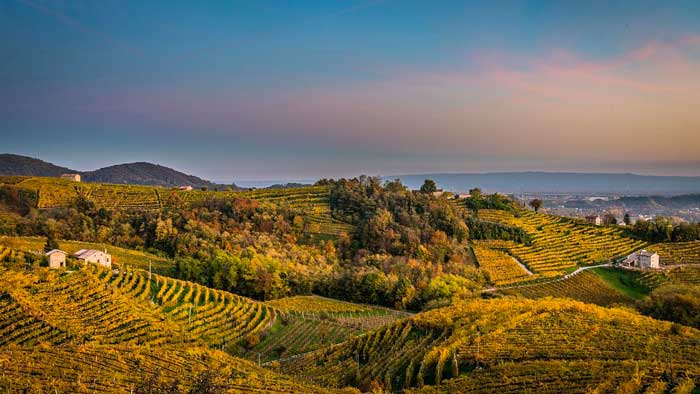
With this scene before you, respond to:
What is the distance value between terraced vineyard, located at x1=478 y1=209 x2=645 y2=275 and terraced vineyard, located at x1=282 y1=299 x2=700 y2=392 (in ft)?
103

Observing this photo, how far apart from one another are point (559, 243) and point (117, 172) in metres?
127

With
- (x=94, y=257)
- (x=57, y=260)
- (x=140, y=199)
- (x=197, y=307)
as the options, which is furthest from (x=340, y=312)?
(x=140, y=199)

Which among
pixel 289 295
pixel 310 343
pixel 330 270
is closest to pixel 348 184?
pixel 330 270

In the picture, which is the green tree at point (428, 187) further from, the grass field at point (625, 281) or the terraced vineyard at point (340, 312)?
the terraced vineyard at point (340, 312)

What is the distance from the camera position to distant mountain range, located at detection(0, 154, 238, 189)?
105062 mm

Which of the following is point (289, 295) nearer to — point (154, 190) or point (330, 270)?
point (330, 270)

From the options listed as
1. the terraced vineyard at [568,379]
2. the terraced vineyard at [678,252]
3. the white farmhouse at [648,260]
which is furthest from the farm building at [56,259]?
the terraced vineyard at [678,252]

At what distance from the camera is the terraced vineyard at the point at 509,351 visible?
707 inches

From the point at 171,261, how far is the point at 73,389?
35.0 m

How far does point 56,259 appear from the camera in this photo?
3288 cm

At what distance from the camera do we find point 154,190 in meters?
76.2

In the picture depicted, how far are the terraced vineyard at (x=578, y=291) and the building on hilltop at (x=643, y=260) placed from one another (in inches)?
342

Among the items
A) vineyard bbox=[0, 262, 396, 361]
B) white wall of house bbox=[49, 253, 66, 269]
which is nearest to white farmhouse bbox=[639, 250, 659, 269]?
vineyard bbox=[0, 262, 396, 361]

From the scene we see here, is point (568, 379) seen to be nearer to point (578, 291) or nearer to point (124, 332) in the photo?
point (124, 332)
